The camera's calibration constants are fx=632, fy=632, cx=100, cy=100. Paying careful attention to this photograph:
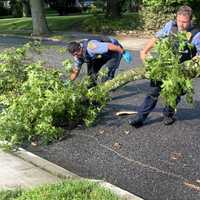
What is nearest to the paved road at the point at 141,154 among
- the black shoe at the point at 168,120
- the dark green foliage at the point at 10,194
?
the black shoe at the point at 168,120

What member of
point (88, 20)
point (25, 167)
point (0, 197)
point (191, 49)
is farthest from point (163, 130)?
point (88, 20)

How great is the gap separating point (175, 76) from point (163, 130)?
4.32ft

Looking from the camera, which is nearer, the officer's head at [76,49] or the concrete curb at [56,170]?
the concrete curb at [56,170]

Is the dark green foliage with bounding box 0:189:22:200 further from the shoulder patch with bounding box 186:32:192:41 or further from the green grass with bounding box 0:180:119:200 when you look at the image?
the shoulder patch with bounding box 186:32:192:41

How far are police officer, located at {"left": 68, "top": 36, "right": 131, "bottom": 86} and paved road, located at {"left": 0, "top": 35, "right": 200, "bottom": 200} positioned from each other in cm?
76

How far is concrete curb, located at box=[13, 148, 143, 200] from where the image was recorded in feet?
19.5

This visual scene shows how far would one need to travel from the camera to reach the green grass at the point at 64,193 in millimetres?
5719

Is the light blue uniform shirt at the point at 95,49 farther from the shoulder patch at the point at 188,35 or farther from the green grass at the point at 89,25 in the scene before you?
the green grass at the point at 89,25

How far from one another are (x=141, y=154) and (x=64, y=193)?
2.03m

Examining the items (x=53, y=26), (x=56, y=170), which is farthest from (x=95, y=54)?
(x=53, y=26)

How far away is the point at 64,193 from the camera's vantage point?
578 centimetres

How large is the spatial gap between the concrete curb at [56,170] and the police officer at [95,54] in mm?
2144

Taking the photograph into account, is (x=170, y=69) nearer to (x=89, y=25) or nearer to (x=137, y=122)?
(x=137, y=122)

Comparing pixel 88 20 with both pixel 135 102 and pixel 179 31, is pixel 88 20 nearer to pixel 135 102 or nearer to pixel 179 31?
pixel 135 102
